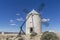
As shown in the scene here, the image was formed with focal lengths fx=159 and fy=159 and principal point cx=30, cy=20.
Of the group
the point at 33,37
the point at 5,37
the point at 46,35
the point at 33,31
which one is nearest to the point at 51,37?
the point at 46,35

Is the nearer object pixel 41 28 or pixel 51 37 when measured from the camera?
pixel 51 37

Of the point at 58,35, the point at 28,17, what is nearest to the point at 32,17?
the point at 28,17

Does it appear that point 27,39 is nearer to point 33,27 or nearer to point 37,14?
point 33,27

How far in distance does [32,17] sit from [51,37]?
982 cm

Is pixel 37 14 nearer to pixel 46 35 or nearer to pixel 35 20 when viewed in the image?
pixel 35 20

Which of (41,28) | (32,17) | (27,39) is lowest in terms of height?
(27,39)

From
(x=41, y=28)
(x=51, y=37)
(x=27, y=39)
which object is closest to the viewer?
(x=51, y=37)

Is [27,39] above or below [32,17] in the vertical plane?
below

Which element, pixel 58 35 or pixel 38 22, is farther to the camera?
pixel 38 22

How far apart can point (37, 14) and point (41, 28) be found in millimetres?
3029

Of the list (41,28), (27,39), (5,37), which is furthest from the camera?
(41,28)

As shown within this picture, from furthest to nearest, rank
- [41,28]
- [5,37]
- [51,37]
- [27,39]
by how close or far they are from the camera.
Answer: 1. [41,28]
2. [5,37]
3. [27,39]
4. [51,37]

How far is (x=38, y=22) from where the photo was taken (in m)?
32.2

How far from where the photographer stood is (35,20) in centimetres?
3206
